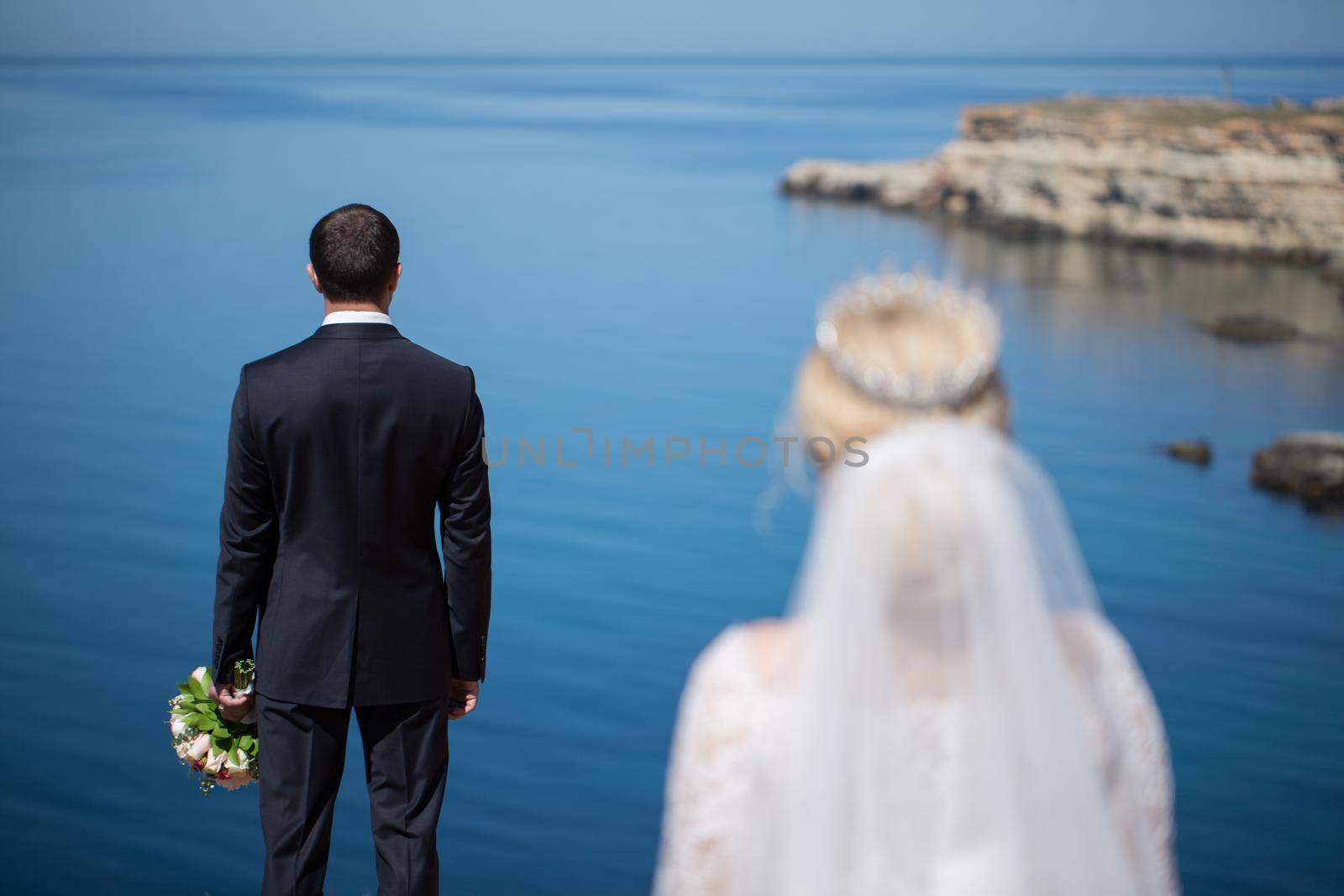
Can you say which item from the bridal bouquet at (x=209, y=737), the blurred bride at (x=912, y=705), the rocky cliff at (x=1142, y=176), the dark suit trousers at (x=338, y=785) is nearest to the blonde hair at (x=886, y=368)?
the blurred bride at (x=912, y=705)

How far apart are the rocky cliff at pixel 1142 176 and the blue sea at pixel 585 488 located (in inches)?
30.4

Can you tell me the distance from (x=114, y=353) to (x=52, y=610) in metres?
5.01

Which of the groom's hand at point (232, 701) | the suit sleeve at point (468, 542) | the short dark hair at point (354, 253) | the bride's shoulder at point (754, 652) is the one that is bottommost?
the groom's hand at point (232, 701)

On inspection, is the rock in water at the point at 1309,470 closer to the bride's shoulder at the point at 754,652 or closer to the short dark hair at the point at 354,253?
the short dark hair at the point at 354,253

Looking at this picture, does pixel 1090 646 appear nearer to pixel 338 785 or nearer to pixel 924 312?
pixel 924 312

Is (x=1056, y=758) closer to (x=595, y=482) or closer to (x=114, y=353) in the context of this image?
(x=595, y=482)

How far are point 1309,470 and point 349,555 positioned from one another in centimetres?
679

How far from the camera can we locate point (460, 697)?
215cm

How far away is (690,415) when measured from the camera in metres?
8.33

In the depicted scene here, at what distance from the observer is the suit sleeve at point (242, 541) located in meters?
1.86

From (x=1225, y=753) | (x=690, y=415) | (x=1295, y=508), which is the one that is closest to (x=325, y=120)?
(x=690, y=415)

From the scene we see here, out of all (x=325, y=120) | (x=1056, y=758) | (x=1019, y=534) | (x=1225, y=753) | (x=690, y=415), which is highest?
(x=325, y=120)

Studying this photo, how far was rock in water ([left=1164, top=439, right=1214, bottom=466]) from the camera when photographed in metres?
7.82

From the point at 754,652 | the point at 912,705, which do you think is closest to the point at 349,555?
the point at 754,652
